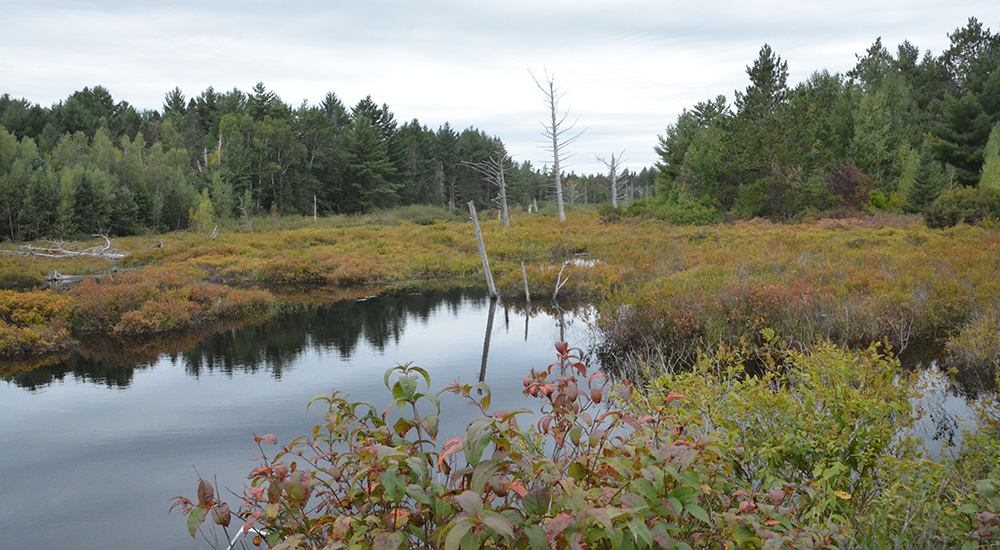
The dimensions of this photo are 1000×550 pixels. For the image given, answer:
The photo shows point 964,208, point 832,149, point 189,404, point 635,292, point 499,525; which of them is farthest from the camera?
point 832,149

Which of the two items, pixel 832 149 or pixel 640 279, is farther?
pixel 832 149

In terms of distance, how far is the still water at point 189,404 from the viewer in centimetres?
626

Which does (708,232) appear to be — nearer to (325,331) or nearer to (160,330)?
(325,331)

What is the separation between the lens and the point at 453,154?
67.9 m

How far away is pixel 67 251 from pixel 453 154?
43802 mm

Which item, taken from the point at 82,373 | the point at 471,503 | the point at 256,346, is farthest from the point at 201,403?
the point at 471,503

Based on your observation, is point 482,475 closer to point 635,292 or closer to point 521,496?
point 521,496

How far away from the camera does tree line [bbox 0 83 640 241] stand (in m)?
35.0

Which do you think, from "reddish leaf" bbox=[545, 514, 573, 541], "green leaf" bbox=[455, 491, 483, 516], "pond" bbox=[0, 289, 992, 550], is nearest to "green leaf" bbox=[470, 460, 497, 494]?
"green leaf" bbox=[455, 491, 483, 516]

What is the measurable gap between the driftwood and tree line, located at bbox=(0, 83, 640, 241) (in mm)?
4652

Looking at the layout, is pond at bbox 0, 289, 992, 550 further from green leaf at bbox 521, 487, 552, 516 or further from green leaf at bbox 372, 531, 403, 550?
green leaf at bbox 521, 487, 552, 516

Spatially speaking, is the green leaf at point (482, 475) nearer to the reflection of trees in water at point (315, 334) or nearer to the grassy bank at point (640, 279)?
the grassy bank at point (640, 279)

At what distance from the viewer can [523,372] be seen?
10625 millimetres

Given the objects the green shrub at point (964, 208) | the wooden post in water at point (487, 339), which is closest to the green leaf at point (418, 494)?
the wooden post in water at point (487, 339)
